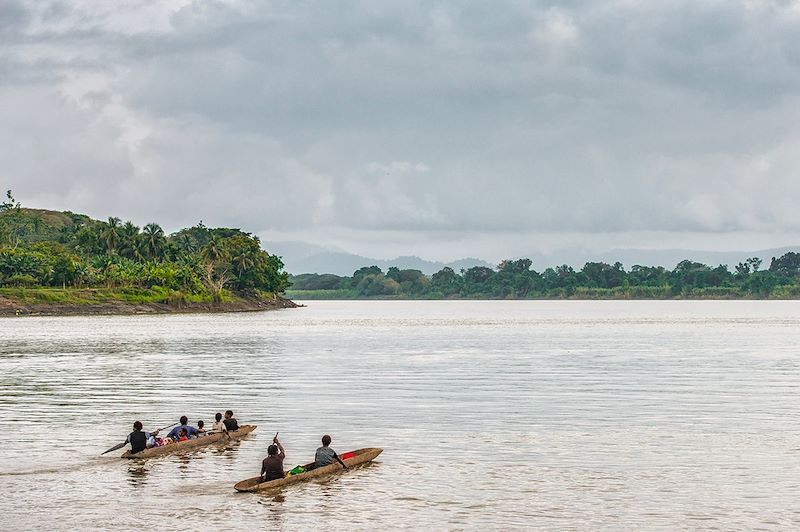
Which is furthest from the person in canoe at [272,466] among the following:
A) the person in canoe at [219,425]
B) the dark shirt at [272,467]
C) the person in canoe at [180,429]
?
the person in canoe at [219,425]

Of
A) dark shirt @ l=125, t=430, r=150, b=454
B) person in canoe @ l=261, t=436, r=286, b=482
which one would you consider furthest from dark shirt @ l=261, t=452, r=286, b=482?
dark shirt @ l=125, t=430, r=150, b=454

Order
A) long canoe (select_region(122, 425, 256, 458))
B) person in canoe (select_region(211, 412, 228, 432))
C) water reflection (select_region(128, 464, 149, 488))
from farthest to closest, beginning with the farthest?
1. person in canoe (select_region(211, 412, 228, 432))
2. long canoe (select_region(122, 425, 256, 458))
3. water reflection (select_region(128, 464, 149, 488))

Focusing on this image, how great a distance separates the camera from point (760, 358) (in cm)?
9344

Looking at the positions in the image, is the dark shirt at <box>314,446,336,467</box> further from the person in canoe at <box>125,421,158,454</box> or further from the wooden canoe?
the person in canoe at <box>125,421,158,454</box>

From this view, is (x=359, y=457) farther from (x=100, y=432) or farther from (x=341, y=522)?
(x=100, y=432)

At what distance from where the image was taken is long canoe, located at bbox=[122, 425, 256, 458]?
1516 inches

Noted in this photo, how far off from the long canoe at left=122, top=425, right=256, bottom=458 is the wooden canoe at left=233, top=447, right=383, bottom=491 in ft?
22.5

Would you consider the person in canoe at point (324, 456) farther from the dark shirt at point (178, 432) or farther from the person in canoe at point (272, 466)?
the dark shirt at point (178, 432)

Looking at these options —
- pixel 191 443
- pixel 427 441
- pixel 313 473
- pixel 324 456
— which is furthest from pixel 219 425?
pixel 313 473

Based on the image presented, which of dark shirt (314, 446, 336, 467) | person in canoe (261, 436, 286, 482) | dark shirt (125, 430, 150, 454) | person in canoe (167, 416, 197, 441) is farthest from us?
person in canoe (167, 416, 197, 441)

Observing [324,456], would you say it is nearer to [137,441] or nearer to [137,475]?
[137,475]

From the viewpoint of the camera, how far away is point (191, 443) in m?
40.6

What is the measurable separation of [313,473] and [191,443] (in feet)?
27.5

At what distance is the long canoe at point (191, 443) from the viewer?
38500 mm
